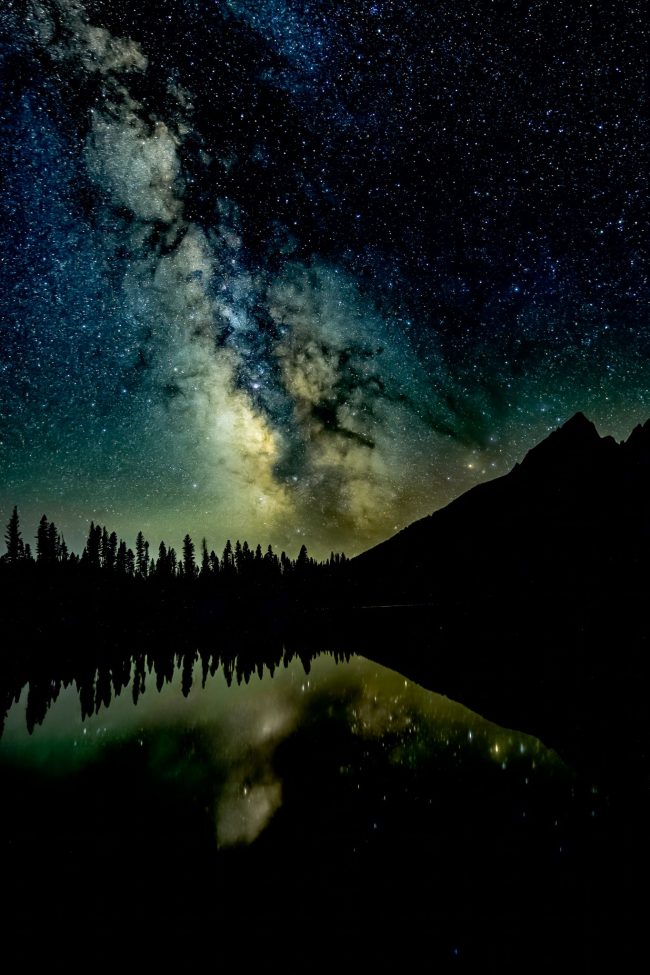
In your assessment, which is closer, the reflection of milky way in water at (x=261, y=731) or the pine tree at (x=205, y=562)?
the reflection of milky way in water at (x=261, y=731)

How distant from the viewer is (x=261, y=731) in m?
12.3

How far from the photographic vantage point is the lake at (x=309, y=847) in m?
4.28

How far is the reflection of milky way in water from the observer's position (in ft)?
27.8

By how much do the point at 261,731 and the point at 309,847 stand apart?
22.6 ft

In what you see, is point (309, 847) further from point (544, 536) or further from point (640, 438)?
point (640, 438)

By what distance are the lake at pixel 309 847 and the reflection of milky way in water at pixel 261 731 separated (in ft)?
0.26

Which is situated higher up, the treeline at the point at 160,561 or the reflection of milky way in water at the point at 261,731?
the treeline at the point at 160,561

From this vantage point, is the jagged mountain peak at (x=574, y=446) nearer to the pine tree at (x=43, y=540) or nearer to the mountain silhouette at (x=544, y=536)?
the mountain silhouette at (x=544, y=536)

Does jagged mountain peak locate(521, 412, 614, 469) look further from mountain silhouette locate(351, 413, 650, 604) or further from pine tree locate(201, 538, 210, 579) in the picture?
pine tree locate(201, 538, 210, 579)

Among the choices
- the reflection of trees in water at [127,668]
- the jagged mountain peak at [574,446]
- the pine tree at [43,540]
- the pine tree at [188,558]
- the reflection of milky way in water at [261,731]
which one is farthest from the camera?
the jagged mountain peak at [574,446]

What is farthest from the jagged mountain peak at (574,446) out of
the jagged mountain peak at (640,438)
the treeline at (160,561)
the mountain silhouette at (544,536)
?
the treeline at (160,561)

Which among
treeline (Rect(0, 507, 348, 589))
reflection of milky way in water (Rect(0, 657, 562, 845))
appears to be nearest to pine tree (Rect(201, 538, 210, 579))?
treeline (Rect(0, 507, 348, 589))

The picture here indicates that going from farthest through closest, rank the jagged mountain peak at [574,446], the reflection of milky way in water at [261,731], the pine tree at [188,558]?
the jagged mountain peak at [574,446]
the pine tree at [188,558]
the reflection of milky way in water at [261,731]

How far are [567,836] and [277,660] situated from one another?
74.1ft
